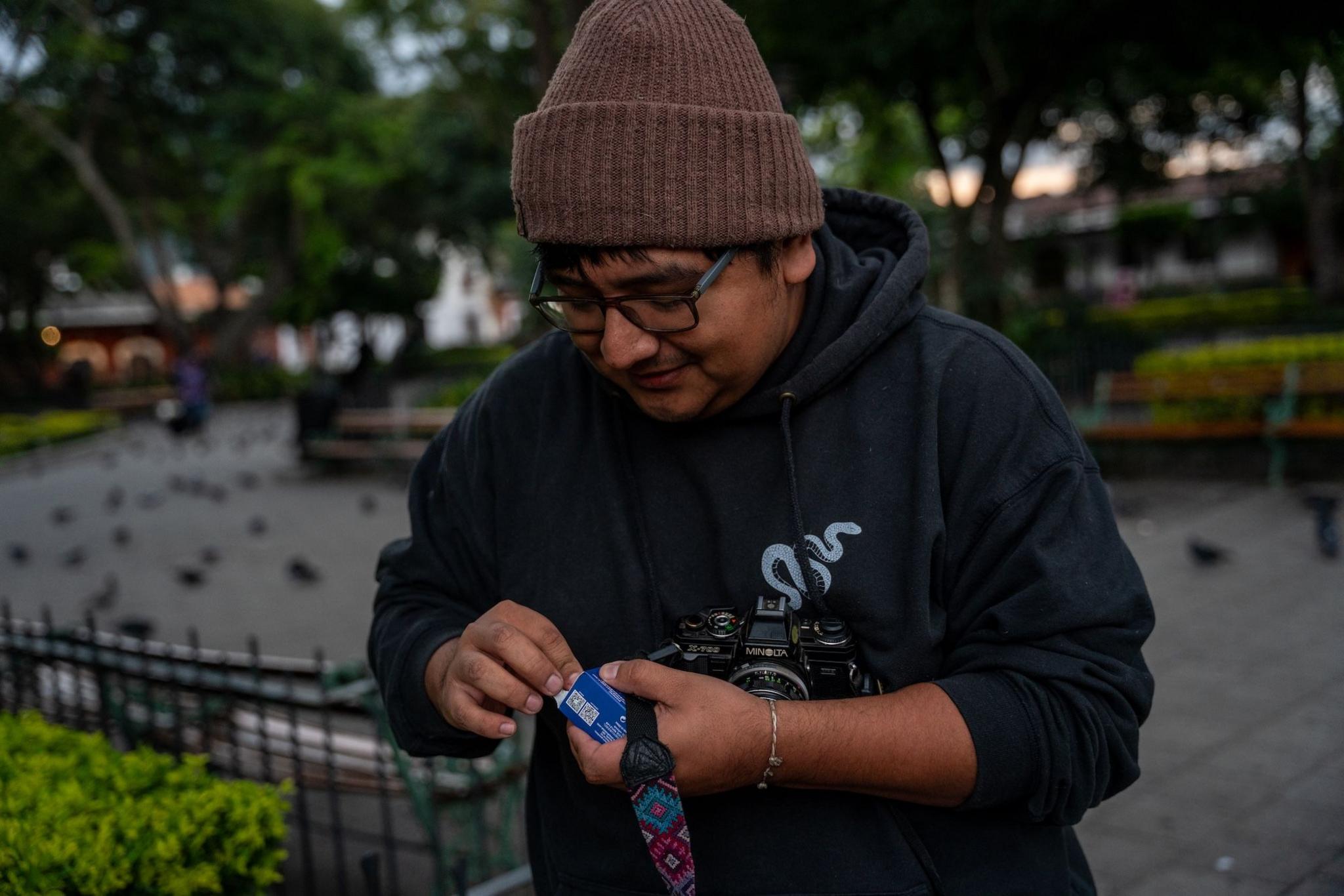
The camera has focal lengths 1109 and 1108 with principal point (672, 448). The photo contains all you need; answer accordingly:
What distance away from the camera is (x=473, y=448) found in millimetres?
1727

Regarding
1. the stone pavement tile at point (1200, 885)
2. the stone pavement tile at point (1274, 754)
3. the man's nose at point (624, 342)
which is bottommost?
the stone pavement tile at point (1200, 885)

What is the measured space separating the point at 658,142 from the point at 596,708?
71 centimetres

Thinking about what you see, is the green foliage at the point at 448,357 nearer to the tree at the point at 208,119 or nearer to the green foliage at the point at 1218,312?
the tree at the point at 208,119

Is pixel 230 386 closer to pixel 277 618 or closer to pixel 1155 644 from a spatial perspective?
pixel 277 618

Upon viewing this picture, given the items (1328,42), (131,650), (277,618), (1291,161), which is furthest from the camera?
(1291,161)

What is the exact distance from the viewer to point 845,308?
1581mm

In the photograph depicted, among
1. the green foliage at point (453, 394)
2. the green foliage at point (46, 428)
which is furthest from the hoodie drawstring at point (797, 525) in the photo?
the green foliage at point (46, 428)

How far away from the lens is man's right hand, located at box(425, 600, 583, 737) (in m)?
1.40

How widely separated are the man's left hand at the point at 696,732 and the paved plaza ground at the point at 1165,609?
2.82m

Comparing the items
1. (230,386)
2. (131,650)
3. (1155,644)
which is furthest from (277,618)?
(230,386)

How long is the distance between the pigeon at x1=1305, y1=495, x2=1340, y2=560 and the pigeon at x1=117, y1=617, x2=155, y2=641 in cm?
706

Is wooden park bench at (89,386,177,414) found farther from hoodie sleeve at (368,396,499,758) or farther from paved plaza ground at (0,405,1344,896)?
hoodie sleeve at (368,396,499,758)

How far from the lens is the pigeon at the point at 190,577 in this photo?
8.56 m

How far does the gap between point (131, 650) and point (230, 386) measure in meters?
31.0
